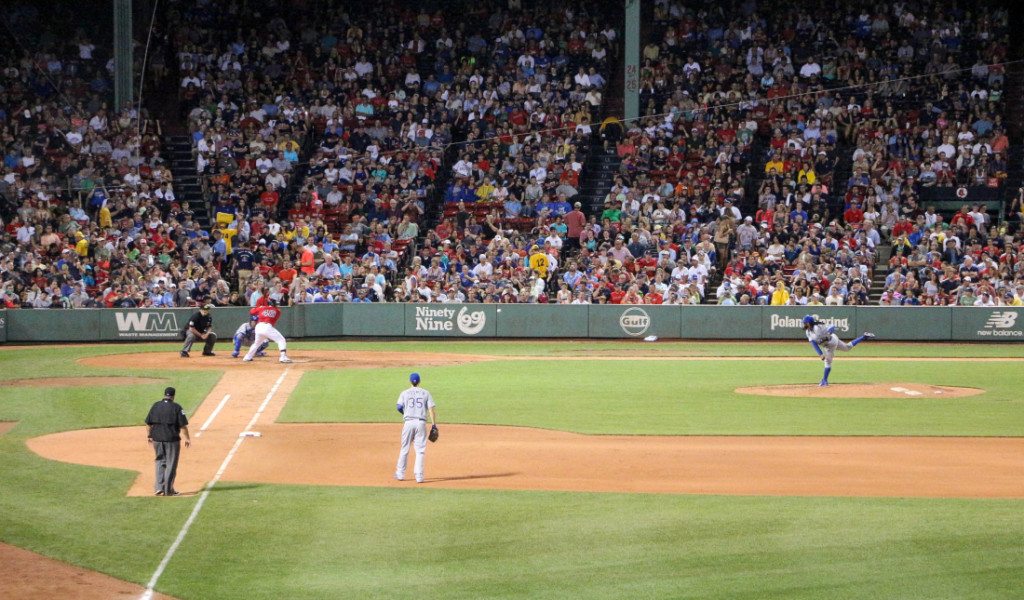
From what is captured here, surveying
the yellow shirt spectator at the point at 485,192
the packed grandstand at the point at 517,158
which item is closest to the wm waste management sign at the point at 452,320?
the packed grandstand at the point at 517,158

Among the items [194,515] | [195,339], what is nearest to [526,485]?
[194,515]

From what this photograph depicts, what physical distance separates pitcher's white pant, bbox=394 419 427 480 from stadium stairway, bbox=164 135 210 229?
995 inches

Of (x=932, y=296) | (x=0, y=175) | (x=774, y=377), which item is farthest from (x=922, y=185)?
(x=0, y=175)

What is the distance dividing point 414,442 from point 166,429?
2.96 metres

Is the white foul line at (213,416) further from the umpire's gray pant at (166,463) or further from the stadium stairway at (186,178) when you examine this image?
the stadium stairway at (186,178)

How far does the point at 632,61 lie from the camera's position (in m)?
40.4

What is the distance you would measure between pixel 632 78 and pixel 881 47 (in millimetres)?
7911

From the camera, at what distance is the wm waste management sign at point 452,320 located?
3534cm

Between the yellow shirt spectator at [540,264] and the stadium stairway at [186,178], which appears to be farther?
the stadium stairway at [186,178]

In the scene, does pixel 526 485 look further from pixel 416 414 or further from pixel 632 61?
pixel 632 61

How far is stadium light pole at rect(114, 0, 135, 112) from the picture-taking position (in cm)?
3997

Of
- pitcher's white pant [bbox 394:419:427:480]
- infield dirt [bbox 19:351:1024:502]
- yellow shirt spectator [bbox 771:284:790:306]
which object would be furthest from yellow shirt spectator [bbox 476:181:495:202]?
pitcher's white pant [bbox 394:419:427:480]

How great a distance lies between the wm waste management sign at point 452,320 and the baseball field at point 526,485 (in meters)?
7.31

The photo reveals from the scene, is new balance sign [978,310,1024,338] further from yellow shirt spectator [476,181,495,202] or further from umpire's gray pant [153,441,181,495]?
umpire's gray pant [153,441,181,495]
